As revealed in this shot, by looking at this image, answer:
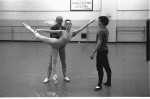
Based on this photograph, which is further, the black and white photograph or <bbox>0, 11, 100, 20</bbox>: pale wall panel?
<bbox>0, 11, 100, 20</bbox>: pale wall panel

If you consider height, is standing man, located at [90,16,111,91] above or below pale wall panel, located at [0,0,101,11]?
below

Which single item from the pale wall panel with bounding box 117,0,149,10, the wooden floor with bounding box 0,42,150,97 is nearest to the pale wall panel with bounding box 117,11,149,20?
the pale wall panel with bounding box 117,0,149,10

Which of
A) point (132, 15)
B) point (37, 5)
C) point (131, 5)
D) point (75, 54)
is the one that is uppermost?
point (37, 5)

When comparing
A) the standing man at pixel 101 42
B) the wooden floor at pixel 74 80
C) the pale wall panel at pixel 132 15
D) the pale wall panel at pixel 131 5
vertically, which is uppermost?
the pale wall panel at pixel 131 5

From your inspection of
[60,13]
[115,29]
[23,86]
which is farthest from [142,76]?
[60,13]

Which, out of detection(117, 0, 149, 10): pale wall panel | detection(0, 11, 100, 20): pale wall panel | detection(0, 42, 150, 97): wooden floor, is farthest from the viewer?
detection(0, 11, 100, 20): pale wall panel

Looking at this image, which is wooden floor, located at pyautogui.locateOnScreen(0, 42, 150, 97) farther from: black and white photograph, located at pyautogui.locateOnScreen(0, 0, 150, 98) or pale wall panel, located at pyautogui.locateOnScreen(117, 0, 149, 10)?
pale wall panel, located at pyautogui.locateOnScreen(117, 0, 149, 10)

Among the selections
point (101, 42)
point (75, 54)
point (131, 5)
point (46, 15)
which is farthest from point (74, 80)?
point (131, 5)

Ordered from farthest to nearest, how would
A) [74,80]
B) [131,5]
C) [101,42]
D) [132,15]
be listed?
[132,15]
[131,5]
[74,80]
[101,42]

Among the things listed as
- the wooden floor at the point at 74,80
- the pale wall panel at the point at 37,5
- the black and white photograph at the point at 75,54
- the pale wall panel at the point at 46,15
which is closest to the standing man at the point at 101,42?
the black and white photograph at the point at 75,54

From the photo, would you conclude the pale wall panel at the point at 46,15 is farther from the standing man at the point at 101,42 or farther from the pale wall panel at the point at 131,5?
the standing man at the point at 101,42

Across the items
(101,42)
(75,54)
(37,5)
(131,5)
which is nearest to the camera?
(101,42)

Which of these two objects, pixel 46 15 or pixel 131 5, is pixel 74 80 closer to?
pixel 46 15

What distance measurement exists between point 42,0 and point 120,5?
16.4 feet
